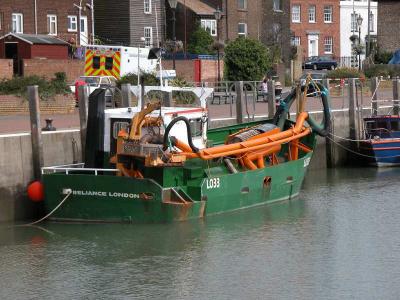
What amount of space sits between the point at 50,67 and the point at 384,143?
2237cm

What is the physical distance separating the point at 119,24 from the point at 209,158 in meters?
40.8

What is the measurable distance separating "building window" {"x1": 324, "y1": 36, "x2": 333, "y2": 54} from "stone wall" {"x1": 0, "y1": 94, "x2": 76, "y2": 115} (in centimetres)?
5070

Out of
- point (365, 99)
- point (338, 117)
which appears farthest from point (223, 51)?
point (338, 117)

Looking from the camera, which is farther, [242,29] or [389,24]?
[389,24]

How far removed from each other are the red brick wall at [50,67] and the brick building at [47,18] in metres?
6.99

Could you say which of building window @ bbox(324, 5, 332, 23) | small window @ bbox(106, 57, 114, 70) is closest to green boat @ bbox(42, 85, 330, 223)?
small window @ bbox(106, 57, 114, 70)

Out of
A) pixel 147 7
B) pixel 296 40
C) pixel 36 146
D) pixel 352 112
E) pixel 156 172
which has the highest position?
pixel 147 7

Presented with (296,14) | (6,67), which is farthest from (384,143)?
(296,14)

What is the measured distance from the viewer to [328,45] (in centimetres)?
8175

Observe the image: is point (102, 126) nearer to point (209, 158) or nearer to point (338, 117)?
point (209, 158)

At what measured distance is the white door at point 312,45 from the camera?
8062 cm

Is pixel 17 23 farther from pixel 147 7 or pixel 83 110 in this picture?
pixel 83 110

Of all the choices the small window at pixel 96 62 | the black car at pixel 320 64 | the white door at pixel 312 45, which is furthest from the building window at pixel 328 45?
the small window at pixel 96 62

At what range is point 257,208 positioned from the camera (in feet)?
80.1
